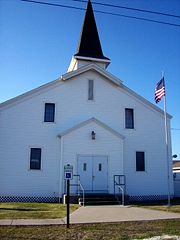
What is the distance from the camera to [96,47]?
26.4 m

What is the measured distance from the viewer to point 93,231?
9375mm

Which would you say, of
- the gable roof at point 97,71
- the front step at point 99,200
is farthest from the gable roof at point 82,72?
the front step at point 99,200

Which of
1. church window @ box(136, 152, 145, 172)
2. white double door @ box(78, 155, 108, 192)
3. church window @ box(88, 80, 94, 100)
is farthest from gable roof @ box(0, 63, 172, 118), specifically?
white double door @ box(78, 155, 108, 192)

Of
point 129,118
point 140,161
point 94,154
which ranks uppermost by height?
point 129,118

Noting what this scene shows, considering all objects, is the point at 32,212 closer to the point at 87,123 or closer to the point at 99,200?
the point at 99,200

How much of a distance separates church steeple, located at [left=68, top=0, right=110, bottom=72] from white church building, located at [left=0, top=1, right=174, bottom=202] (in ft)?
7.65

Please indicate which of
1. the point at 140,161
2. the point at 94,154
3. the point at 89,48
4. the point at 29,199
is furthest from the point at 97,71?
the point at 29,199

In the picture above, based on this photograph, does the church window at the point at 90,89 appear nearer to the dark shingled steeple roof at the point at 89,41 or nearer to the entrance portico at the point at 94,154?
the entrance portico at the point at 94,154

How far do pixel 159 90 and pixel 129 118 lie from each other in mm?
3862

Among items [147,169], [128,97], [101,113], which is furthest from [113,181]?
[128,97]

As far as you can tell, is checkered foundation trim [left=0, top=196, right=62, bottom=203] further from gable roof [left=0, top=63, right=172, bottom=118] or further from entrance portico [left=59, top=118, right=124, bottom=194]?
gable roof [left=0, top=63, right=172, bottom=118]

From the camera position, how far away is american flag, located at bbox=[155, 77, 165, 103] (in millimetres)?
19747

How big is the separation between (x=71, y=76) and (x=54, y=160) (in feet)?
19.7

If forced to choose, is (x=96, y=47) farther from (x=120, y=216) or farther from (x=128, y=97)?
(x=120, y=216)
